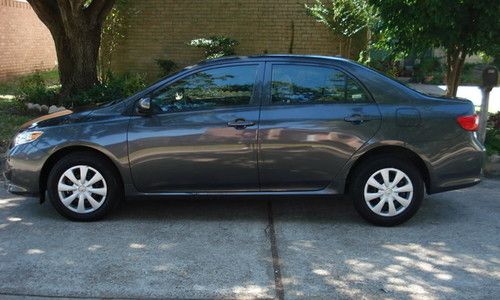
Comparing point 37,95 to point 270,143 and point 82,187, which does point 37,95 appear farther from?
point 270,143

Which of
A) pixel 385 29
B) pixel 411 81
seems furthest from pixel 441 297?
pixel 411 81

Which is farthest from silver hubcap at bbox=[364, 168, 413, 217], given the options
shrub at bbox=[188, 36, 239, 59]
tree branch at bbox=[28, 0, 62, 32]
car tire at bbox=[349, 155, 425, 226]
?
shrub at bbox=[188, 36, 239, 59]

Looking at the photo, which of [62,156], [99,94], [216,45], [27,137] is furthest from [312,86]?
[216,45]

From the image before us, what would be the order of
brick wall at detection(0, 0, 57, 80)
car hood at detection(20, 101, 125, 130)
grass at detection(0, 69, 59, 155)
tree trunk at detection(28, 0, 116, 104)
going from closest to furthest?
car hood at detection(20, 101, 125, 130), grass at detection(0, 69, 59, 155), tree trunk at detection(28, 0, 116, 104), brick wall at detection(0, 0, 57, 80)

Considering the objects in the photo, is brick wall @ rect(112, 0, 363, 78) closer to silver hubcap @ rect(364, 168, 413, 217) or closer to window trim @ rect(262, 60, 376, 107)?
window trim @ rect(262, 60, 376, 107)

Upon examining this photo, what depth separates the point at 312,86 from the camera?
5191mm

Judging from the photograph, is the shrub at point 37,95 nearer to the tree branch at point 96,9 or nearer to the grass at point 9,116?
the grass at point 9,116

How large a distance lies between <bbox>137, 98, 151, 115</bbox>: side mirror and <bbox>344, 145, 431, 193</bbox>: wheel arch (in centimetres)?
201

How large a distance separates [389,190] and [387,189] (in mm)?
21

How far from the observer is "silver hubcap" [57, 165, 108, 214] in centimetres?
517

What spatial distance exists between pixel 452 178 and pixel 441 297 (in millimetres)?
1650

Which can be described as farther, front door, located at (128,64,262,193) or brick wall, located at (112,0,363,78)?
brick wall, located at (112,0,363,78)

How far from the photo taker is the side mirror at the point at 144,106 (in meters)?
5.12

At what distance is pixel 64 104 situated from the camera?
10.2 metres
